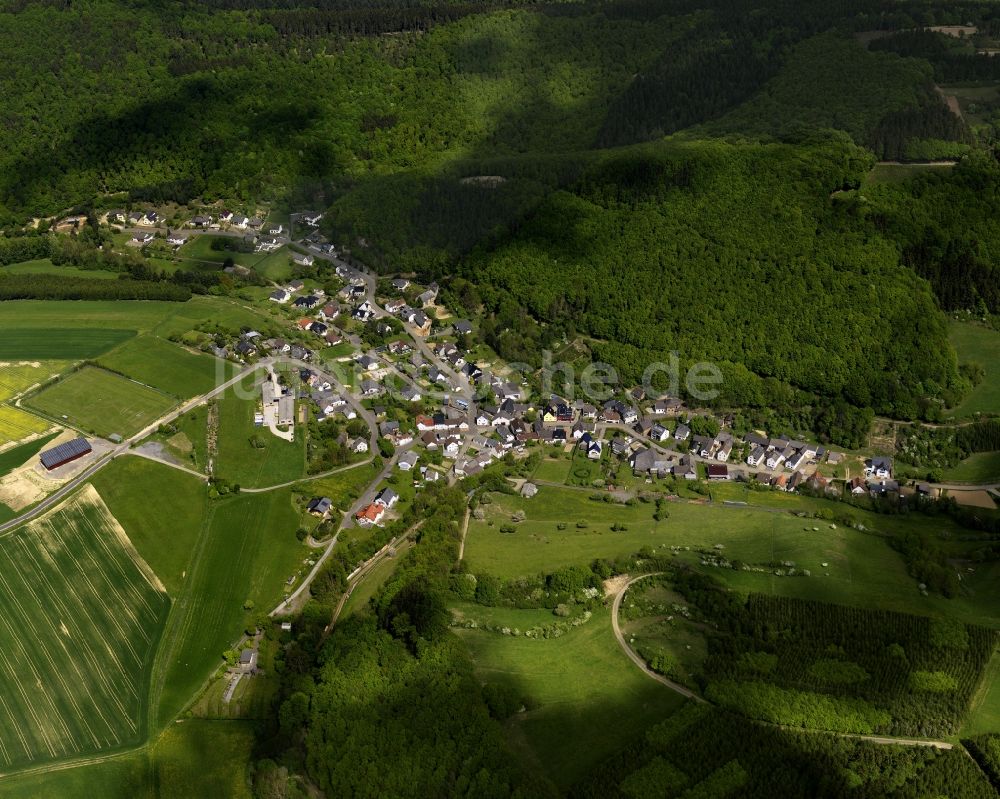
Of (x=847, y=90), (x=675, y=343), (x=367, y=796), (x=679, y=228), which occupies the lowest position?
(x=367, y=796)

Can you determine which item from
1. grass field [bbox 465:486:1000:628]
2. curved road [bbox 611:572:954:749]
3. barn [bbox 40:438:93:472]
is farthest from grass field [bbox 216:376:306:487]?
curved road [bbox 611:572:954:749]

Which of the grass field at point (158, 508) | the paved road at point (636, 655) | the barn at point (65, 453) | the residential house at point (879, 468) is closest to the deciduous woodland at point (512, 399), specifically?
the paved road at point (636, 655)

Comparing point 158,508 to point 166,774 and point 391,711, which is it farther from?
point 391,711

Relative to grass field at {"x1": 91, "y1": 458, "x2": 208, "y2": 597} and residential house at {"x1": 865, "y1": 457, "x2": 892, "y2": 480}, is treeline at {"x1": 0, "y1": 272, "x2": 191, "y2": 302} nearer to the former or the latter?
grass field at {"x1": 91, "y1": 458, "x2": 208, "y2": 597}

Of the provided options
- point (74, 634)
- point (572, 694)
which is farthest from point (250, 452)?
point (572, 694)

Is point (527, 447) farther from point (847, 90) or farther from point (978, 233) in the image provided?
point (847, 90)

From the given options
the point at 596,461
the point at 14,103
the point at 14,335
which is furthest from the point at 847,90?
the point at 14,103
